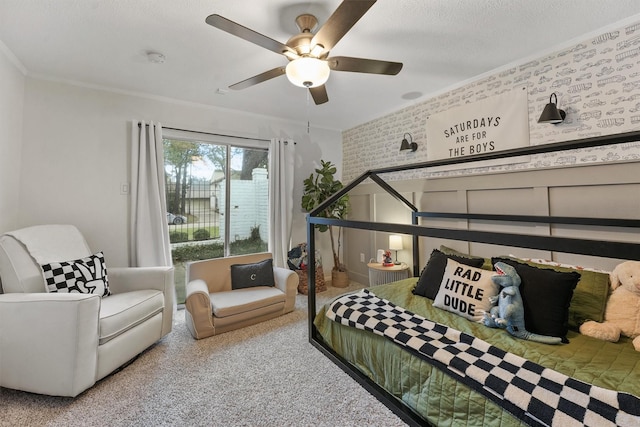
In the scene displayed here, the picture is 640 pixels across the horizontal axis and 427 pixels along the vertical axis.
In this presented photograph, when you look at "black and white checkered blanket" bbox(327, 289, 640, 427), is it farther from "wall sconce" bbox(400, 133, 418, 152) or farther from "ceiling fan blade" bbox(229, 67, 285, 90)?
"wall sconce" bbox(400, 133, 418, 152)

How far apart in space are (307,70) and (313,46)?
15cm

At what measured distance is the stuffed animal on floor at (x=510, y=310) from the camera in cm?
149

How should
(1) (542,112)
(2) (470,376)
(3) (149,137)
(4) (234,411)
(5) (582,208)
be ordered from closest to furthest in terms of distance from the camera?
1. (2) (470,376)
2. (4) (234,411)
3. (5) (582,208)
4. (1) (542,112)
5. (3) (149,137)

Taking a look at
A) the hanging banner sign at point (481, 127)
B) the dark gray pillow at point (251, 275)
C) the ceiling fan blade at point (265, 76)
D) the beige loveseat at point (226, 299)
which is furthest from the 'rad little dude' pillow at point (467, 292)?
the ceiling fan blade at point (265, 76)

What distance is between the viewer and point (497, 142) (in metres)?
2.53

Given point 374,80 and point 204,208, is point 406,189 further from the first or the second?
point 204,208

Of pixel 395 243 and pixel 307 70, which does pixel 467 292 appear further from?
pixel 307 70

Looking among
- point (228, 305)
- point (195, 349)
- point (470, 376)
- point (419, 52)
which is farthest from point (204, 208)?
point (470, 376)

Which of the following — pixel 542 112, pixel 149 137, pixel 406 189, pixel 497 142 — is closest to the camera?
pixel 542 112

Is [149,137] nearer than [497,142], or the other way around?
[497,142]

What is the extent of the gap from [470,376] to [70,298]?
228 cm

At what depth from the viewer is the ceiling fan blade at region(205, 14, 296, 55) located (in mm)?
1380

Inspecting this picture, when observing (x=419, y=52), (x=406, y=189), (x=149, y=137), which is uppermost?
(x=419, y=52)

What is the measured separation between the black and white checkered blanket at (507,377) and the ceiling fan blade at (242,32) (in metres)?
1.62
